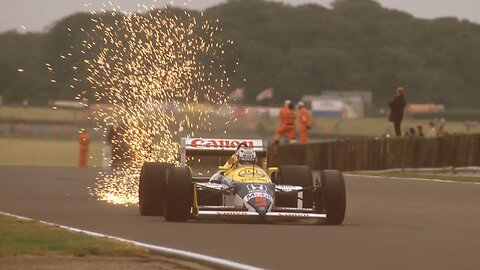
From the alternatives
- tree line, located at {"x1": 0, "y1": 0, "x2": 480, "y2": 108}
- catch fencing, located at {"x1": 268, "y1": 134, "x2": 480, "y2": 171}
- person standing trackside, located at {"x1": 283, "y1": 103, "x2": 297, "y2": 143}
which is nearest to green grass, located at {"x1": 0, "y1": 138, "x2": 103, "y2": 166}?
person standing trackside, located at {"x1": 283, "y1": 103, "x2": 297, "y2": 143}

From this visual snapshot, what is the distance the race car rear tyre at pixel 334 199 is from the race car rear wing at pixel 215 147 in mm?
1995

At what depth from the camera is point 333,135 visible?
7981 cm

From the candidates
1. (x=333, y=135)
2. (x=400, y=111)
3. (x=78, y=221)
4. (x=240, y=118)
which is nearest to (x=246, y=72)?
(x=333, y=135)

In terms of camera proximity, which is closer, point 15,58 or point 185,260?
point 185,260

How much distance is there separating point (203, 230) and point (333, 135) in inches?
2492

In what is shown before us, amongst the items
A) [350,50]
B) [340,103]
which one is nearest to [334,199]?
[340,103]

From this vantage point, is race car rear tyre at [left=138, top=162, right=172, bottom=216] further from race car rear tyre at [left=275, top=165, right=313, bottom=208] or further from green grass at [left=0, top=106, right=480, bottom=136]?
green grass at [left=0, top=106, right=480, bottom=136]

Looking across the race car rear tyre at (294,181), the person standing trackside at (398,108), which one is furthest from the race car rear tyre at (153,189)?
the person standing trackside at (398,108)

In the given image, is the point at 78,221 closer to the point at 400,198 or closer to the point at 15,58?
the point at 400,198

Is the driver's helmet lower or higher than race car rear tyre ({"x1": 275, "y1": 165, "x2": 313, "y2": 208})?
higher

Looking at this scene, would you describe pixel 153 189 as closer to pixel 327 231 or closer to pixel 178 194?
pixel 178 194

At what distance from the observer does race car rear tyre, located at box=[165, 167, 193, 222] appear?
1758 cm

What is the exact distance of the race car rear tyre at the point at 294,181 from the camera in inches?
738

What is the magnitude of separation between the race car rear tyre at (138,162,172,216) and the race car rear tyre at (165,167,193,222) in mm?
1138
